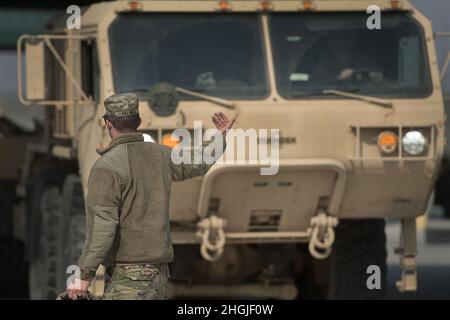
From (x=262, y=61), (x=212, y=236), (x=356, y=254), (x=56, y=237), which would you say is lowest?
(x=356, y=254)

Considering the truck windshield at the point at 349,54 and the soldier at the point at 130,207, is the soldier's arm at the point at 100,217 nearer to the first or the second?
the soldier at the point at 130,207

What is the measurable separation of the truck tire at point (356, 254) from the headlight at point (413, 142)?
49.5 inches

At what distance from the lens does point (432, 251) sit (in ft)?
74.4

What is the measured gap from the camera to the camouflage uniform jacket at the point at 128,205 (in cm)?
796

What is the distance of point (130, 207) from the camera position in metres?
8.12

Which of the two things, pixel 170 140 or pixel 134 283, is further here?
pixel 170 140

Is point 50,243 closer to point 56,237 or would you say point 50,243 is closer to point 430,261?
point 56,237

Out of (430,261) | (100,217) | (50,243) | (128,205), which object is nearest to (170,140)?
(50,243)

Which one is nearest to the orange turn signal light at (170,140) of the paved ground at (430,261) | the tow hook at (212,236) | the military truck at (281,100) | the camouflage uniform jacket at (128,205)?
the military truck at (281,100)

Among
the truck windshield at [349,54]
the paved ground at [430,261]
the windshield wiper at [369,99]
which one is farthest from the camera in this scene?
the paved ground at [430,261]

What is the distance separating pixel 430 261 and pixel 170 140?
9731mm

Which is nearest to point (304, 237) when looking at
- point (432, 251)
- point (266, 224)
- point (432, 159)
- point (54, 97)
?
point (266, 224)

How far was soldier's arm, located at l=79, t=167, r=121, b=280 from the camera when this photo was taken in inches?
311
